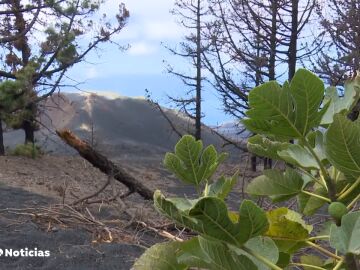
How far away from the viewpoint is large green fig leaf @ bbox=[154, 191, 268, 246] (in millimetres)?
517

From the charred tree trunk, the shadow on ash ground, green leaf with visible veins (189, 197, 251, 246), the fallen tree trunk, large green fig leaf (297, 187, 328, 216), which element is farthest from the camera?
the charred tree trunk

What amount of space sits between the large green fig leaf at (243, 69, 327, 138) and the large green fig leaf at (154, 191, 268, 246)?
0.33 feet

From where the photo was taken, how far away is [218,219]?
1.73 ft

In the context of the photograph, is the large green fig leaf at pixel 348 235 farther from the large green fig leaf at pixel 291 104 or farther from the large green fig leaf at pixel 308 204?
the large green fig leaf at pixel 308 204

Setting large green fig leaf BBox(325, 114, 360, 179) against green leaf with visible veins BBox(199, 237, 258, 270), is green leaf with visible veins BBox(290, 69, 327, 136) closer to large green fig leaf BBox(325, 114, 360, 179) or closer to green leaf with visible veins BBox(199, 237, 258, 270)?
large green fig leaf BBox(325, 114, 360, 179)

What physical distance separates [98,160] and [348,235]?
14.4 feet

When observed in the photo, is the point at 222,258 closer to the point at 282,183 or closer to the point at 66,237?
the point at 282,183

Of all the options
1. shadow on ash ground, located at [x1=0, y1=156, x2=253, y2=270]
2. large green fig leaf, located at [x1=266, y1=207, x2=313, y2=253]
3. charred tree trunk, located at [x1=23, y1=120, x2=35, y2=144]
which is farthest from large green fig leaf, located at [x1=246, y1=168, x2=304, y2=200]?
charred tree trunk, located at [x1=23, y1=120, x2=35, y2=144]

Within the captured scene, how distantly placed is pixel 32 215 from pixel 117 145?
11597 millimetres

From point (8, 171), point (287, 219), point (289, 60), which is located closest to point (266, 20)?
point (289, 60)

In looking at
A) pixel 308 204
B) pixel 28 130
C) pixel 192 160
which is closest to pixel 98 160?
pixel 308 204

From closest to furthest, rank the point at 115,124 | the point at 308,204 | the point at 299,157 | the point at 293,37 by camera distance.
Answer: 1. the point at 299,157
2. the point at 308,204
3. the point at 293,37
4. the point at 115,124

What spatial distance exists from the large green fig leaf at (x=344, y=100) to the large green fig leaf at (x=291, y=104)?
0.35ft

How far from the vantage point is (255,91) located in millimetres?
549
